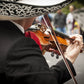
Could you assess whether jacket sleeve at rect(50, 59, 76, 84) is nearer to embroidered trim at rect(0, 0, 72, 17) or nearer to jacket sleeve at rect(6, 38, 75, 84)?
jacket sleeve at rect(6, 38, 75, 84)

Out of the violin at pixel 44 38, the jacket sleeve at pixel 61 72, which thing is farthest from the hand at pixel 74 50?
the violin at pixel 44 38

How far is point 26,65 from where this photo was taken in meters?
1.11

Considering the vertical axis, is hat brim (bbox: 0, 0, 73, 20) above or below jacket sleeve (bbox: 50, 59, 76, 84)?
above

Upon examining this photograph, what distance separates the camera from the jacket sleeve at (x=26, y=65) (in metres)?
1.09

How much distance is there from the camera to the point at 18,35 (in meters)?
1.18

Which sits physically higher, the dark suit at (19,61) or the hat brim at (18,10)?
the hat brim at (18,10)

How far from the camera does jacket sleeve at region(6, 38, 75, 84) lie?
109 cm

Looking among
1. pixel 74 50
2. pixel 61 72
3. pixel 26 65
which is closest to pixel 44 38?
pixel 74 50

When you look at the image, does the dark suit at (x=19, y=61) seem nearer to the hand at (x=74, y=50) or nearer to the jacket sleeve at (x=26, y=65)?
the jacket sleeve at (x=26, y=65)

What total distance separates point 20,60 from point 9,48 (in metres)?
0.09

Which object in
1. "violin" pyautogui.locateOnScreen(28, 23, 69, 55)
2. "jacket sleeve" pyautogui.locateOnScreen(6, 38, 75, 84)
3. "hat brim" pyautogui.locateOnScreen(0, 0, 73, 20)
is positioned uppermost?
"hat brim" pyautogui.locateOnScreen(0, 0, 73, 20)

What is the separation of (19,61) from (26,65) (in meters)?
0.04

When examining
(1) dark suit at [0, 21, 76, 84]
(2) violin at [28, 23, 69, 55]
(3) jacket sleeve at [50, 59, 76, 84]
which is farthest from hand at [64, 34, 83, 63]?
(1) dark suit at [0, 21, 76, 84]

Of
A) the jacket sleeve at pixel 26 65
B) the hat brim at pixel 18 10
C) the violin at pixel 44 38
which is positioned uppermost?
the hat brim at pixel 18 10
